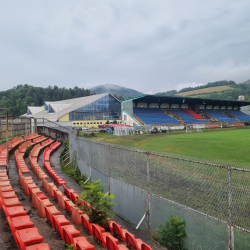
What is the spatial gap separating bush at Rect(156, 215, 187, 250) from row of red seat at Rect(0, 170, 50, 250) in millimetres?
2868

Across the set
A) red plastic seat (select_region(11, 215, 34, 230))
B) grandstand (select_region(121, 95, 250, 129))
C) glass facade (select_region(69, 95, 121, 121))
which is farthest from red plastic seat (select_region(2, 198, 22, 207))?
glass facade (select_region(69, 95, 121, 121))

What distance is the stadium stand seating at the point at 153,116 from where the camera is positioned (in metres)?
51.8

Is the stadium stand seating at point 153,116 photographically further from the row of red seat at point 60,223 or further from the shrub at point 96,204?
the shrub at point 96,204

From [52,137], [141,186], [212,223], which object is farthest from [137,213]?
[52,137]

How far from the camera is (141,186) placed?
6996 mm

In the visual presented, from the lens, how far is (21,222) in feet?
17.6

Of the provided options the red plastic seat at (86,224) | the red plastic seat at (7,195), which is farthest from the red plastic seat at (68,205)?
the red plastic seat at (7,195)

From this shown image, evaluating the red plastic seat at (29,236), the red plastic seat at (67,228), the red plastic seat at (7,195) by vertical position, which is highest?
the red plastic seat at (7,195)

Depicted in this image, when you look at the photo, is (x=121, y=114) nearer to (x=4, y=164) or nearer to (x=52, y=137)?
(x=52, y=137)

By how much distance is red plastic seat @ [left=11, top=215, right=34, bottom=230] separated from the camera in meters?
5.20

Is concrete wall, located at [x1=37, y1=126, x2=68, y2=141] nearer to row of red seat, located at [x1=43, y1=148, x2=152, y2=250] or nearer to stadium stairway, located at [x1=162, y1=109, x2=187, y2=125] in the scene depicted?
row of red seat, located at [x1=43, y1=148, x2=152, y2=250]

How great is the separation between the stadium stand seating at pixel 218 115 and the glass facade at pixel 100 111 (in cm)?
2716

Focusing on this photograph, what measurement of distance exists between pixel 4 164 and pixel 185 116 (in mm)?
53725

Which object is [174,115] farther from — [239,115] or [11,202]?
[11,202]
